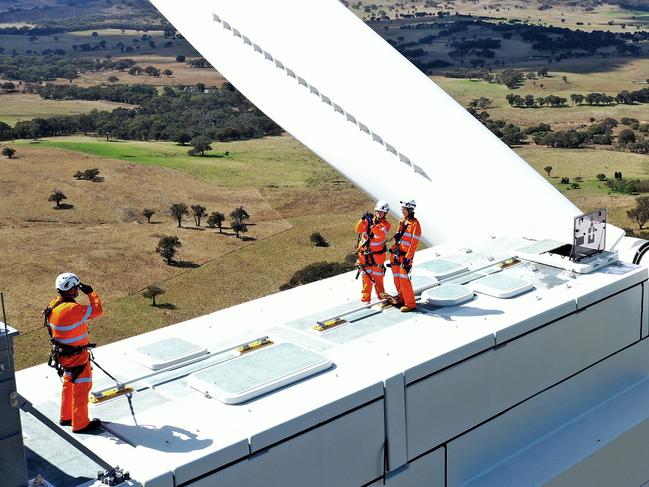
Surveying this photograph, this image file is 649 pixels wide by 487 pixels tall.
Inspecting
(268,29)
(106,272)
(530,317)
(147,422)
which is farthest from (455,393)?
(106,272)

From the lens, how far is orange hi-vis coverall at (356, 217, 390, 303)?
10633 millimetres

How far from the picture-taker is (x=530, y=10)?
18138 cm

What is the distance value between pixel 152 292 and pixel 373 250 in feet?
63.7

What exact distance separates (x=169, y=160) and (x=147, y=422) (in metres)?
44.6

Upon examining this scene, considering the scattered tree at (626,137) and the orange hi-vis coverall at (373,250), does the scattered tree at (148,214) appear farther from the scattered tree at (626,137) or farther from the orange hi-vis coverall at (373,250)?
the scattered tree at (626,137)

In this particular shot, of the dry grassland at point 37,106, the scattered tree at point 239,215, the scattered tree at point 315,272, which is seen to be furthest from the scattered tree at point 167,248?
the dry grassland at point 37,106

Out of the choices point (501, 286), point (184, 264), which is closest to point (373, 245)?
point (501, 286)

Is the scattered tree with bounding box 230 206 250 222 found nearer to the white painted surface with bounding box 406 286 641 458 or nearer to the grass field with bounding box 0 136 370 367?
the grass field with bounding box 0 136 370 367

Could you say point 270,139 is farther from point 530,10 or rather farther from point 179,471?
point 530,10

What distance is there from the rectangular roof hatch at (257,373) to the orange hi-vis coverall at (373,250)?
1819 mm

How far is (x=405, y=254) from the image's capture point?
1030cm

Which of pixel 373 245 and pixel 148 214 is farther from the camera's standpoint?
pixel 148 214

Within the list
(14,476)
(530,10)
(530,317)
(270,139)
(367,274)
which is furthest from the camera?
(530,10)

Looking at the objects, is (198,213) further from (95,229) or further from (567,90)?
(567,90)
